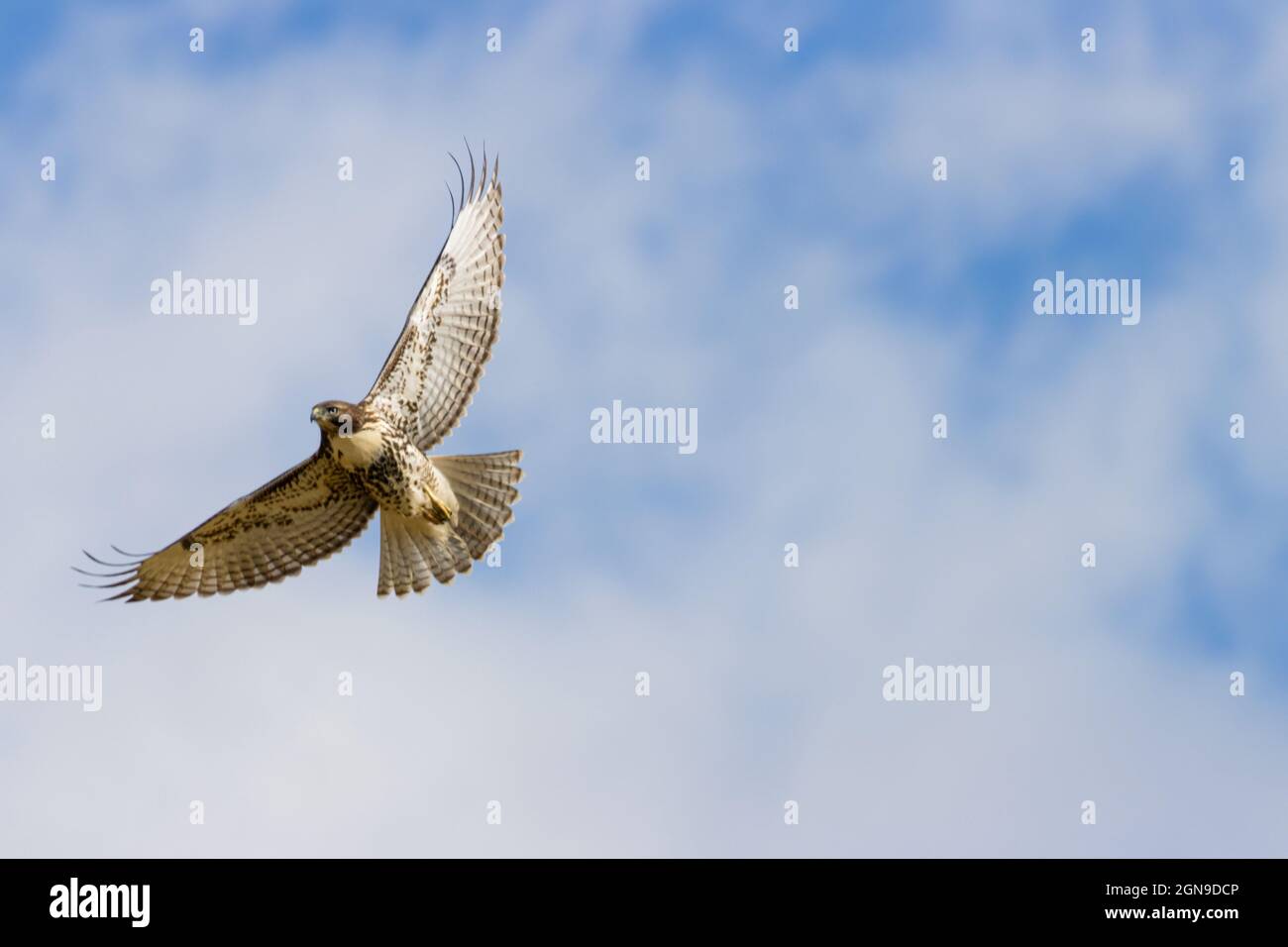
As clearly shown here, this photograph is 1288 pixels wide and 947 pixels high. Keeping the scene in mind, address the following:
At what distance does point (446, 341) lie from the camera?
16.9 meters

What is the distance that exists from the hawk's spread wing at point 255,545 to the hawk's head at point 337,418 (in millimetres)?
899

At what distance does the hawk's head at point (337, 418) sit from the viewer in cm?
1612

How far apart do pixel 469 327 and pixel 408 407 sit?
827mm

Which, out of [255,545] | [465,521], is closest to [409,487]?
[465,521]

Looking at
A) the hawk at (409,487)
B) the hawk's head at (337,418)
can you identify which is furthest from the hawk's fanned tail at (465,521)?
the hawk's head at (337,418)

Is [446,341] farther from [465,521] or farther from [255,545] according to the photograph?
[255,545]

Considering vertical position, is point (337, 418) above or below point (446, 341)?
below

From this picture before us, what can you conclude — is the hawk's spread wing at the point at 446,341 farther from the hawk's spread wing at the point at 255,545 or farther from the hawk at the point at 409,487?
the hawk's spread wing at the point at 255,545

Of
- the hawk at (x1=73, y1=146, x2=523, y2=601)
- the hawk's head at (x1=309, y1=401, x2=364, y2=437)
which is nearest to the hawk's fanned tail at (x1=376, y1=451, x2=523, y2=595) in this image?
the hawk at (x1=73, y1=146, x2=523, y2=601)

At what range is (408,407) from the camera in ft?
55.4

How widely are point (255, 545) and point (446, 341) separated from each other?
2.40 metres
